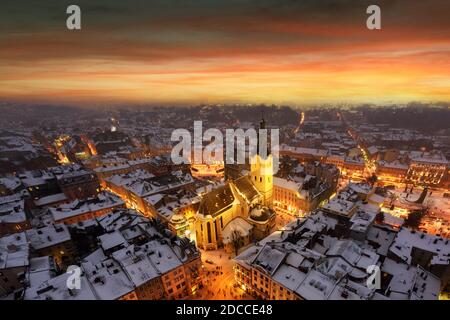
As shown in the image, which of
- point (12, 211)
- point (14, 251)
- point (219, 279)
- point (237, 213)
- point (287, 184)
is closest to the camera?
point (14, 251)

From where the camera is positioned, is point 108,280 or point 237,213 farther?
point 237,213

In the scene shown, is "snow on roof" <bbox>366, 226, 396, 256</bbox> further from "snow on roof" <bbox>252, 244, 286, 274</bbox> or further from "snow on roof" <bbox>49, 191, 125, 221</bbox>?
"snow on roof" <bbox>49, 191, 125, 221</bbox>

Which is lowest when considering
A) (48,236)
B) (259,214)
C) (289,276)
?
(289,276)

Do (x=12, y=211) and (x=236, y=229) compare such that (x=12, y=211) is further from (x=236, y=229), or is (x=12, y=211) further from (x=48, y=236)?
(x=236, y=229)

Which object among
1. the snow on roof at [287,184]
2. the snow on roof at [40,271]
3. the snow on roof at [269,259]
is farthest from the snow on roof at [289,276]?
the snow on roof at [287,184]

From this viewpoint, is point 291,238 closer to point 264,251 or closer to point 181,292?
point 264,251

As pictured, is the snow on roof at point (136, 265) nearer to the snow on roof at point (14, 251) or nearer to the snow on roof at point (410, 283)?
the snow on roof at point (14, 251)

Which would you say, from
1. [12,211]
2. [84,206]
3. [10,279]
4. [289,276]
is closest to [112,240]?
[10,279]
